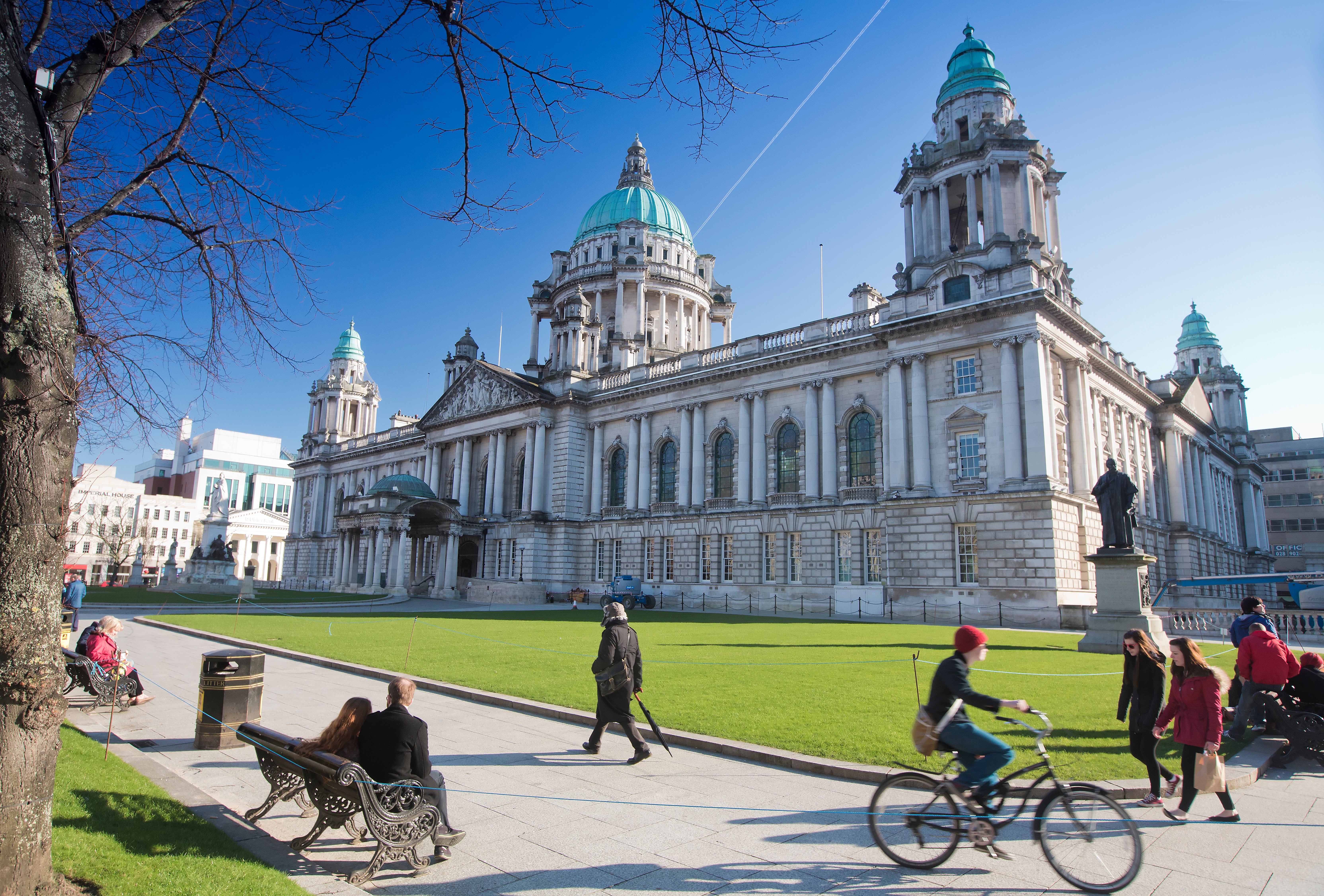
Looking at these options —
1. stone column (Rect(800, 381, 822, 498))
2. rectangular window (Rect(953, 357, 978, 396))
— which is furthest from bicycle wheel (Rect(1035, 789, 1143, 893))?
stone column (Rect(800, 381, 822, 498))

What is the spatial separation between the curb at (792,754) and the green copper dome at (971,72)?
1540 inches

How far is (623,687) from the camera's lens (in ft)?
30.8

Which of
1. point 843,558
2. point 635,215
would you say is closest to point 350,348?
point 635,215

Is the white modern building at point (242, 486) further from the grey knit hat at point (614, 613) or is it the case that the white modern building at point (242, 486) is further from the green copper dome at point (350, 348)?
the grey knit hat at point (614, 613)

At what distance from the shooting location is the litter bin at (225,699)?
32.6ft

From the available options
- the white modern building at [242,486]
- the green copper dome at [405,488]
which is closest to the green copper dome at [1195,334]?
the green copper dome at [405,488]

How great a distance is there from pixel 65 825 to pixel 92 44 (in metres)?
5.93

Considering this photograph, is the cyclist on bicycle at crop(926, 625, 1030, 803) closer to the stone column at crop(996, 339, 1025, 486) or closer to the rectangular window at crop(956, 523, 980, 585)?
the stone column at crop(996, 339, 1025, 486)

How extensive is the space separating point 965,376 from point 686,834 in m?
31.4

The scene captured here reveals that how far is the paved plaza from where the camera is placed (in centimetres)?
564

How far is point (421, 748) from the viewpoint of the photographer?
637 cm

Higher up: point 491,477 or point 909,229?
point 909,229

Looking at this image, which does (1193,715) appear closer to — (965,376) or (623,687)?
(623,687)

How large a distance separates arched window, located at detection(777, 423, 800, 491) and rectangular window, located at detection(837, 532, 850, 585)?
419 centimetres
